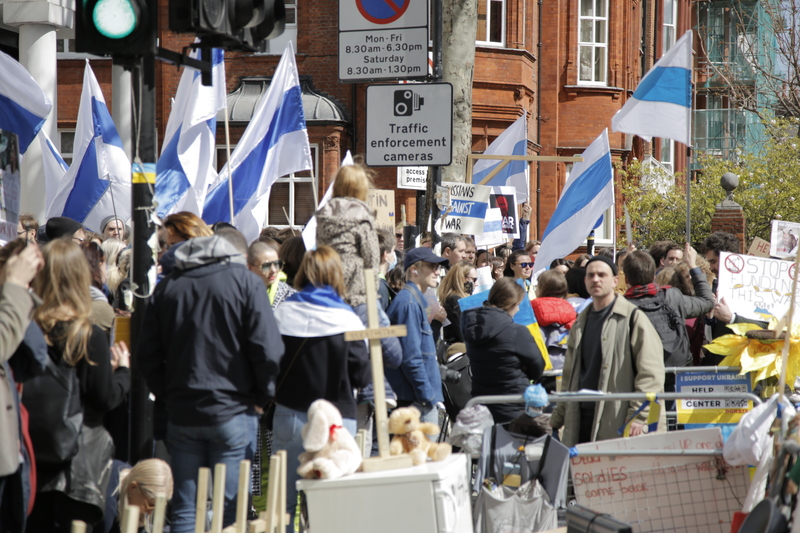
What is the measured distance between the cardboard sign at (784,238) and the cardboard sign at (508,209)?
5.71 m

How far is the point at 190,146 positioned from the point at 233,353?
4586 millimetres

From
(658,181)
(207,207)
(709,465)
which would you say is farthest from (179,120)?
(658,181)

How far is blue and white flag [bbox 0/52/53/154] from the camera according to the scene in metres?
8.37

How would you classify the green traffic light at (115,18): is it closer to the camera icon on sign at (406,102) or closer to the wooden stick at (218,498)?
the wooden stick at (218,498)

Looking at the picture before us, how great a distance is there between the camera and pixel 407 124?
8844 millimetres

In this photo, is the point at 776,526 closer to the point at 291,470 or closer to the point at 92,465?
the point at 291,470

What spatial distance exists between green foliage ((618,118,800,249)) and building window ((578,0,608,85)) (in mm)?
3000

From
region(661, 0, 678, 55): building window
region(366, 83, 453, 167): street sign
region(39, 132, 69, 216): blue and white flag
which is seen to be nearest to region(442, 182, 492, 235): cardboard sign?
region(366, 83, 453, 167): street sign

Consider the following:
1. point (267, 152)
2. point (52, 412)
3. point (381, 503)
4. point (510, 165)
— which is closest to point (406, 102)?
point (267, 152)

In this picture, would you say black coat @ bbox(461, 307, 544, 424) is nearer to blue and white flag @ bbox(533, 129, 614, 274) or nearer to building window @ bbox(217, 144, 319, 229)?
blue and white flag @ bbox(533, 129, 614, 274)

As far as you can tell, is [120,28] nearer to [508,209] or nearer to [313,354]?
[313,354]

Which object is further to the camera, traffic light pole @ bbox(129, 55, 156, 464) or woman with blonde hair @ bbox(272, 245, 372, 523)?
woman with blonde hair @ bbox(272, 245, 372, 523)

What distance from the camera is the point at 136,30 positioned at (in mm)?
4902

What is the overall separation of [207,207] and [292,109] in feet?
4.02
